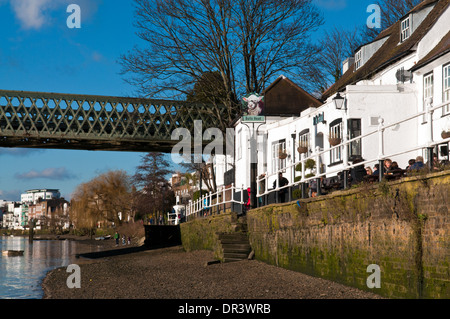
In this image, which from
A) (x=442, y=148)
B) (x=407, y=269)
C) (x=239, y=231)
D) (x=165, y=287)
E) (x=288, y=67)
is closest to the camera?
(x=407, y=269)

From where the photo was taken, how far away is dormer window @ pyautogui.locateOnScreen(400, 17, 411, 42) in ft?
90.6

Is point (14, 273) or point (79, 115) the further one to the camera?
point (79, 115)

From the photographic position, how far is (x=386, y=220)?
11.2m

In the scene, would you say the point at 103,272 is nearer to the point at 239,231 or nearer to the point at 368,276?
the point at 239,231

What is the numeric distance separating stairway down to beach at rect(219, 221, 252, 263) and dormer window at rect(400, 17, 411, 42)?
12097 mm

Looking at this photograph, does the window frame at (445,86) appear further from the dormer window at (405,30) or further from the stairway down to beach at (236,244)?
the stairway down to beach at (236,244)

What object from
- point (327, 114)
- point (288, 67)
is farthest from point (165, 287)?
point (288, 67)

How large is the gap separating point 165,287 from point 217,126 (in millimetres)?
24873

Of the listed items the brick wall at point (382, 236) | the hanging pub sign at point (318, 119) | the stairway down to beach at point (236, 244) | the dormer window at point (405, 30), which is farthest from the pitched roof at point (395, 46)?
the brick wall at point (382, 236)

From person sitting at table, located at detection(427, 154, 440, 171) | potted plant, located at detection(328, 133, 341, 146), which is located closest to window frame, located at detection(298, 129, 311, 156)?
potted plant, located at detection(328, 133, 341, 146)

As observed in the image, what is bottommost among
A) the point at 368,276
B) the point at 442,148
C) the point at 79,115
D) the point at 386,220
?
the point at 368,276

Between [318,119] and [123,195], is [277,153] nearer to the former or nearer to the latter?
[318,119]

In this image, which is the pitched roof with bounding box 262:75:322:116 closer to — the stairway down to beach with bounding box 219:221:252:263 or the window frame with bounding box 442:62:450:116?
the stairway down to beach with bounding box 219:221:252:263

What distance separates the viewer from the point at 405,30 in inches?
1101
